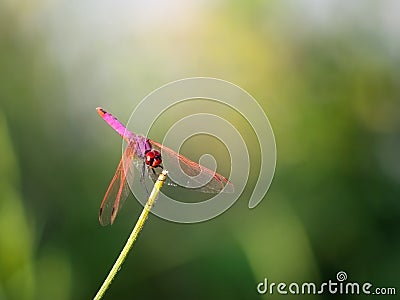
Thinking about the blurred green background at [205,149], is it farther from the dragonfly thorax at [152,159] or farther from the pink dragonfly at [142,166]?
the dragonfly thorax at [152,159]

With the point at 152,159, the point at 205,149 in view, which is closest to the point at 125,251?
the point at 152,159

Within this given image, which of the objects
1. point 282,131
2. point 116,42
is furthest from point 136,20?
point 282,131

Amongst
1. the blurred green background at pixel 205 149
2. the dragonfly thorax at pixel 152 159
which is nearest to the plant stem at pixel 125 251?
the dragonfly thorax at pixel 152 159

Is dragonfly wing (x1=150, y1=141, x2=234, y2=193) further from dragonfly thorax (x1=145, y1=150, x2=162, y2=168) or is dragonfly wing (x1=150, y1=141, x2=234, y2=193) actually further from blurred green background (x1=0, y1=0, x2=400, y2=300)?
blurred green background (x1=0, y1=0, x2=400, y2=300)

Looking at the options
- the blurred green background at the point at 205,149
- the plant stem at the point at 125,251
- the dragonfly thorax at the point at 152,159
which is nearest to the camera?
the plant stem at the point at 125,251

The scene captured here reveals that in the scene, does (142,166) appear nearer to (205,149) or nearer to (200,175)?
(200,175)

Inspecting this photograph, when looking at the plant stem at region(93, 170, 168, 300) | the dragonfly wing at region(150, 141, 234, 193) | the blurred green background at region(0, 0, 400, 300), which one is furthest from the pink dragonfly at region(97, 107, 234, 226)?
the blurred green background at region(0, 0, 400, 300)

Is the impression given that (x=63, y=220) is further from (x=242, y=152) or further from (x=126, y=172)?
(x=126, y=172)
